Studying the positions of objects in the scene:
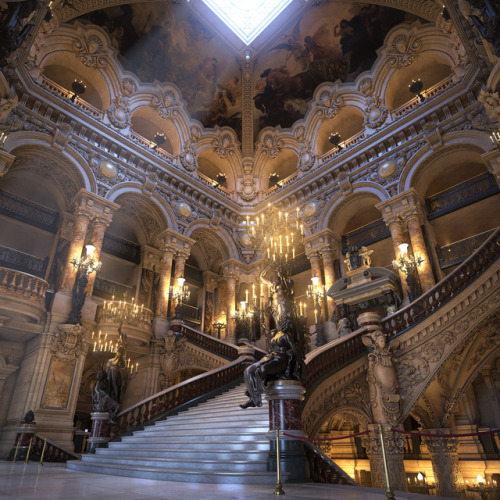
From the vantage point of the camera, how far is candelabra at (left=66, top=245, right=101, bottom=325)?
10586 mm

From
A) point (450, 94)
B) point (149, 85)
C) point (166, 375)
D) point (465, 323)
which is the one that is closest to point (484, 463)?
point (465, 323)

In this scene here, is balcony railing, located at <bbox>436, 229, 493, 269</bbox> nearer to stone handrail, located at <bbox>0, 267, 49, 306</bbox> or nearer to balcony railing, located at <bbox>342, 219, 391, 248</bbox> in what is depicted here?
balcony railing, located at <bbox>342, 219, 391, 248</bbox>

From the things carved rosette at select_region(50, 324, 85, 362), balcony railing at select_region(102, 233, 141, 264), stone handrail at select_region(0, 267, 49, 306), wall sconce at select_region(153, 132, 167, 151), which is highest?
wall sconce at select_region(153, 132, 167, 151)

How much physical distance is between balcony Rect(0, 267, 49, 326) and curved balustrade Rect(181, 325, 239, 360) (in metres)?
4.92

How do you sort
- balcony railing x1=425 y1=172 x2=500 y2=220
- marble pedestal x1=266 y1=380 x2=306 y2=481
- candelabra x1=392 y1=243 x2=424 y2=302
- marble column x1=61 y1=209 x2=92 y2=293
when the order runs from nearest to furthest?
marble pedestal x1=266 y1=380 x2=306 y2=481 < marble column x1=61 y1=209 x2=92 y2=293 < candelabra x1=392 y1=243 x2=424 y2=302 < balcony railing x1=425 y1=172 x2=500 y2=220

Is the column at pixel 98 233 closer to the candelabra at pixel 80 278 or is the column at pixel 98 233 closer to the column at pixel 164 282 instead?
the candelabra at pixel 80 278

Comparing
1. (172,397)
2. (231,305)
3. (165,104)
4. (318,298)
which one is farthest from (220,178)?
(172,397)

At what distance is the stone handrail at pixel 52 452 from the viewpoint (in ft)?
25.8

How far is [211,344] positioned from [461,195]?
10.9 meters

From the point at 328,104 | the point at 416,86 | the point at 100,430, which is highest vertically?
the point at 328,104

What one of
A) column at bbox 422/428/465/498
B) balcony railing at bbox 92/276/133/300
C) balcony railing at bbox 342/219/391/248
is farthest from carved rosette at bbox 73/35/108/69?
column at bbox 422/428/465/498

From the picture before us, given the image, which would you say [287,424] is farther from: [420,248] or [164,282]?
A: [164,282]

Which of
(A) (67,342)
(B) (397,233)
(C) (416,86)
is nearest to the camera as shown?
(A) (67,342)

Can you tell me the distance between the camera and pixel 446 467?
8766 millimetres
